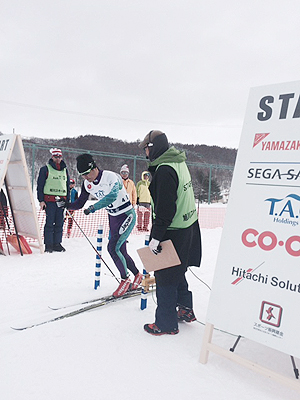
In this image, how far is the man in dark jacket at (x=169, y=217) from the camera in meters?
2.85

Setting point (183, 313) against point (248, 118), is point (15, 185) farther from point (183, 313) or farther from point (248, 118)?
point (248, 118)

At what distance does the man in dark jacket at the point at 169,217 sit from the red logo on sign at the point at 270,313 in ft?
2.89

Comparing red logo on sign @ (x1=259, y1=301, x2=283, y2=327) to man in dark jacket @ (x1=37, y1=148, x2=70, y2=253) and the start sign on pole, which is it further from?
man in dark jacket @ (x1=37, y1=148, x2=70, y2=253)

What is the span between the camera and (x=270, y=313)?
223cm

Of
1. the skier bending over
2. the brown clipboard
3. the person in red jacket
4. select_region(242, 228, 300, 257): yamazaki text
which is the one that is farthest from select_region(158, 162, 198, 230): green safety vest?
the person in red jacket

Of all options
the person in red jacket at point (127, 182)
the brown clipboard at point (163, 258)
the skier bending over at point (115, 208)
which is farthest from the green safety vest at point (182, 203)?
the person in red jacket at point (127, 182)

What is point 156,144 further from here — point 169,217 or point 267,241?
point 267,241

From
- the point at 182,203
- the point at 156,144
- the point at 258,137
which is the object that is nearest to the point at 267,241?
the point at 258,137

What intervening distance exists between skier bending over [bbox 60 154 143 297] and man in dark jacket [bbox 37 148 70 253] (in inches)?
94.6

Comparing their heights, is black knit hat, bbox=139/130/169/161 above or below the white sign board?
above

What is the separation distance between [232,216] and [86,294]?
2.55m

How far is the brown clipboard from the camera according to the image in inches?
114

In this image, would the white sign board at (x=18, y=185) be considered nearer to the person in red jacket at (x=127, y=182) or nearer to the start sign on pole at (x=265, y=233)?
the person in red jacket at (x=127, y=182)

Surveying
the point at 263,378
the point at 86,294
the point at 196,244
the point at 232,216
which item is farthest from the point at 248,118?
the point at 86,294
